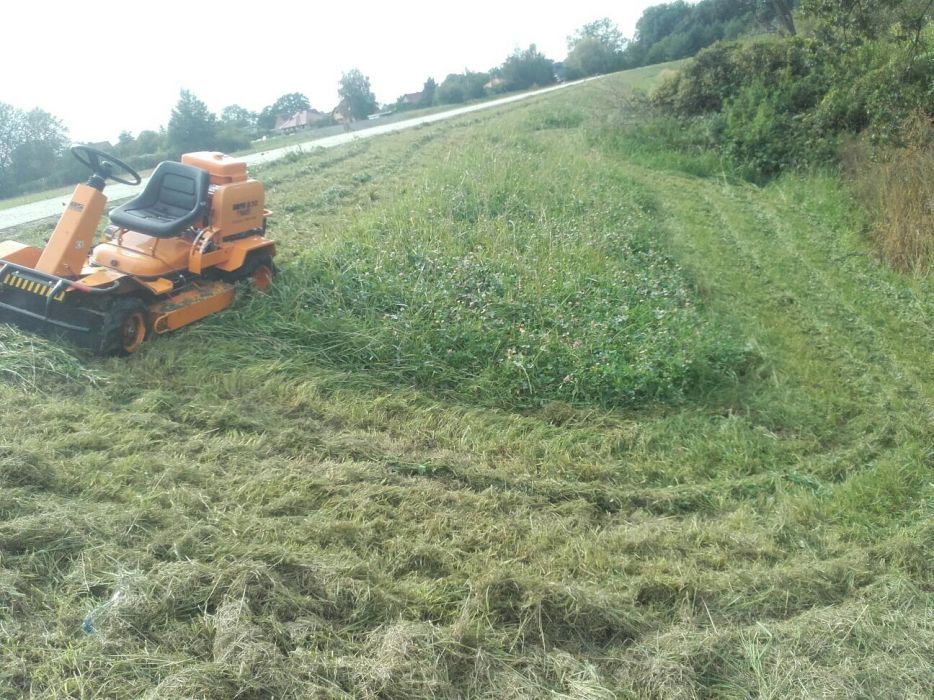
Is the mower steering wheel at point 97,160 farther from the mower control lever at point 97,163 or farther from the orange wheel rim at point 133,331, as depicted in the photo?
the orange wheel rim at point 133,331

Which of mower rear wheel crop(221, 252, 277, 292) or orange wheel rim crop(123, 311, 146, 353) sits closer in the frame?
orange wheel rim crop(123, 311, 146, 353)

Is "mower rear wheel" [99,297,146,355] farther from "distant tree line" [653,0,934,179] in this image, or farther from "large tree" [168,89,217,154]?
"large tree" [168,89,217,154]

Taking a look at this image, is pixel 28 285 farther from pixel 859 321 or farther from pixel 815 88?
pixel 815 88

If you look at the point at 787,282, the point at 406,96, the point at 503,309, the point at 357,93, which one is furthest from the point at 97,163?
the point at 406,96

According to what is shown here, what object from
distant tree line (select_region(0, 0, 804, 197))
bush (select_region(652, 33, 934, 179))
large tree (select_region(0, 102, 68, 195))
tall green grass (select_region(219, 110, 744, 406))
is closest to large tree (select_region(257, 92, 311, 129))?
distant tree line (select_region(0, 0, 804, 197))

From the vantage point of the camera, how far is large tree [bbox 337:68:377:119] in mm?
35112

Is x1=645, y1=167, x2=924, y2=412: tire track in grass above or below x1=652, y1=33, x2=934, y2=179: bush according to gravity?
below

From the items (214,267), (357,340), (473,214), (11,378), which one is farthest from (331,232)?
(11,378)

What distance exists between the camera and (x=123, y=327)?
18.4 ft

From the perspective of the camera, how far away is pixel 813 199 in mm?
11297

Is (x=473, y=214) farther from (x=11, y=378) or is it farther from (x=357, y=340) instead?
(x=11, y=378)

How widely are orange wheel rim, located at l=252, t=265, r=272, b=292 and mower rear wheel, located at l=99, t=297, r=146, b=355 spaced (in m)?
1.36

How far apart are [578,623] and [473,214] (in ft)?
22.8

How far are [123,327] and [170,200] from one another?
1.58m
